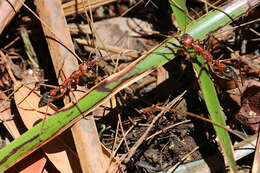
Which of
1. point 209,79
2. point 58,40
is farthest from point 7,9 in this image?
point 209,79

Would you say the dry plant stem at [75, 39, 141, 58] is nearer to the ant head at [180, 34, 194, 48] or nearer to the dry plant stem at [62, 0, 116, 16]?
the dry plant stem at [62, 0, 116, 16]

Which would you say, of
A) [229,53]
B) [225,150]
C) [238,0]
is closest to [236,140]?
[225,150]

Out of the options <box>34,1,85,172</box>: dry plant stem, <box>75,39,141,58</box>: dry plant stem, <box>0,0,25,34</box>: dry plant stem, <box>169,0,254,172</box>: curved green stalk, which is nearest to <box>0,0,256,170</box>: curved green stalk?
<box>34,1,85,172</box>: dry plant stem

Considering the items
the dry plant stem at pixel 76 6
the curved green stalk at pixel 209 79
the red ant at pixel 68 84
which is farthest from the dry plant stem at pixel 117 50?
the curved green stalk at pixel 209 79

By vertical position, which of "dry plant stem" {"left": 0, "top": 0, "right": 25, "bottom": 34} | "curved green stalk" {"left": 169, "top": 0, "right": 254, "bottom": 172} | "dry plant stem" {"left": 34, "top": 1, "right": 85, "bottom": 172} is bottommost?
"curved green stalk" {"left": 169, "top": 0, "right": 254, "bottom": 172}

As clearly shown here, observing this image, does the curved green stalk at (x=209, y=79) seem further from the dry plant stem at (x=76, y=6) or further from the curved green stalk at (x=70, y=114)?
the dry plant stem at (x=76, y=6)

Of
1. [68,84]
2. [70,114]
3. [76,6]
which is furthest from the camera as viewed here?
[76,6]

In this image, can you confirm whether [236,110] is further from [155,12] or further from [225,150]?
[155,12]

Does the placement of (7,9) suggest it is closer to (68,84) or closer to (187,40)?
(68,84)
